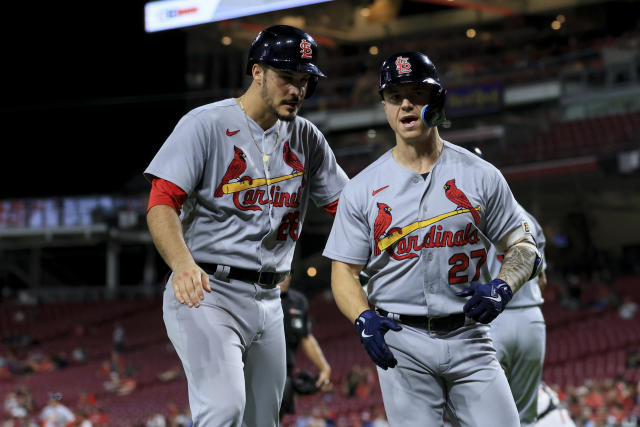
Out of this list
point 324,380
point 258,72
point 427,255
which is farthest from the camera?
point 324,380

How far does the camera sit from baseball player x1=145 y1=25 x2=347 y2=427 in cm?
320

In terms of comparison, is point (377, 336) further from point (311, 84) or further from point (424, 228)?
point (311, 84)

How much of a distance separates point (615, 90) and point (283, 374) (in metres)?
20.5

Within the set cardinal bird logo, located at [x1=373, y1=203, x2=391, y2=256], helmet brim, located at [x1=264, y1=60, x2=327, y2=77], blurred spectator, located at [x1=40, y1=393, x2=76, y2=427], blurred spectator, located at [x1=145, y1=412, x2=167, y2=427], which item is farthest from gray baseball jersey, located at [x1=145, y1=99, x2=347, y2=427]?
blurred spectator, located at [x1=145, y1=412, x2=167, y2=427]

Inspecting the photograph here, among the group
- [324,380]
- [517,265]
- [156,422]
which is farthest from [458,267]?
[156,422]

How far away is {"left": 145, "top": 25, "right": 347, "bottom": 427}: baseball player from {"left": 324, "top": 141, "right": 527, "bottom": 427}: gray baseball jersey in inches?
15.9

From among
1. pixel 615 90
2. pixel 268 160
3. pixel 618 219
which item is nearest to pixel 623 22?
pixel 615 90

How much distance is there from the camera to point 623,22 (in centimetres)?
2428

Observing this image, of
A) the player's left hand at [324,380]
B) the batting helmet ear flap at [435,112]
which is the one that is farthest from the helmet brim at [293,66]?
the player's left hand at [324,380]

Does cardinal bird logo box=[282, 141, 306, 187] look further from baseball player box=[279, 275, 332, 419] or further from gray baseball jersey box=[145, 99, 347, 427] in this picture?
baseball player box=[279, 275, 332, 419]

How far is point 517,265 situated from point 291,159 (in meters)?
1.09

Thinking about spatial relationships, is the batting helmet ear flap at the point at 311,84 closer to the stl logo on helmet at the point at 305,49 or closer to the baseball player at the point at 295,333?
the stl logo on helmet at the point at 305,49

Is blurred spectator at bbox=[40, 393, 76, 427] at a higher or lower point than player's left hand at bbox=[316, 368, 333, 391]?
lower

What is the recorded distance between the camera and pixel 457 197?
3.16m
